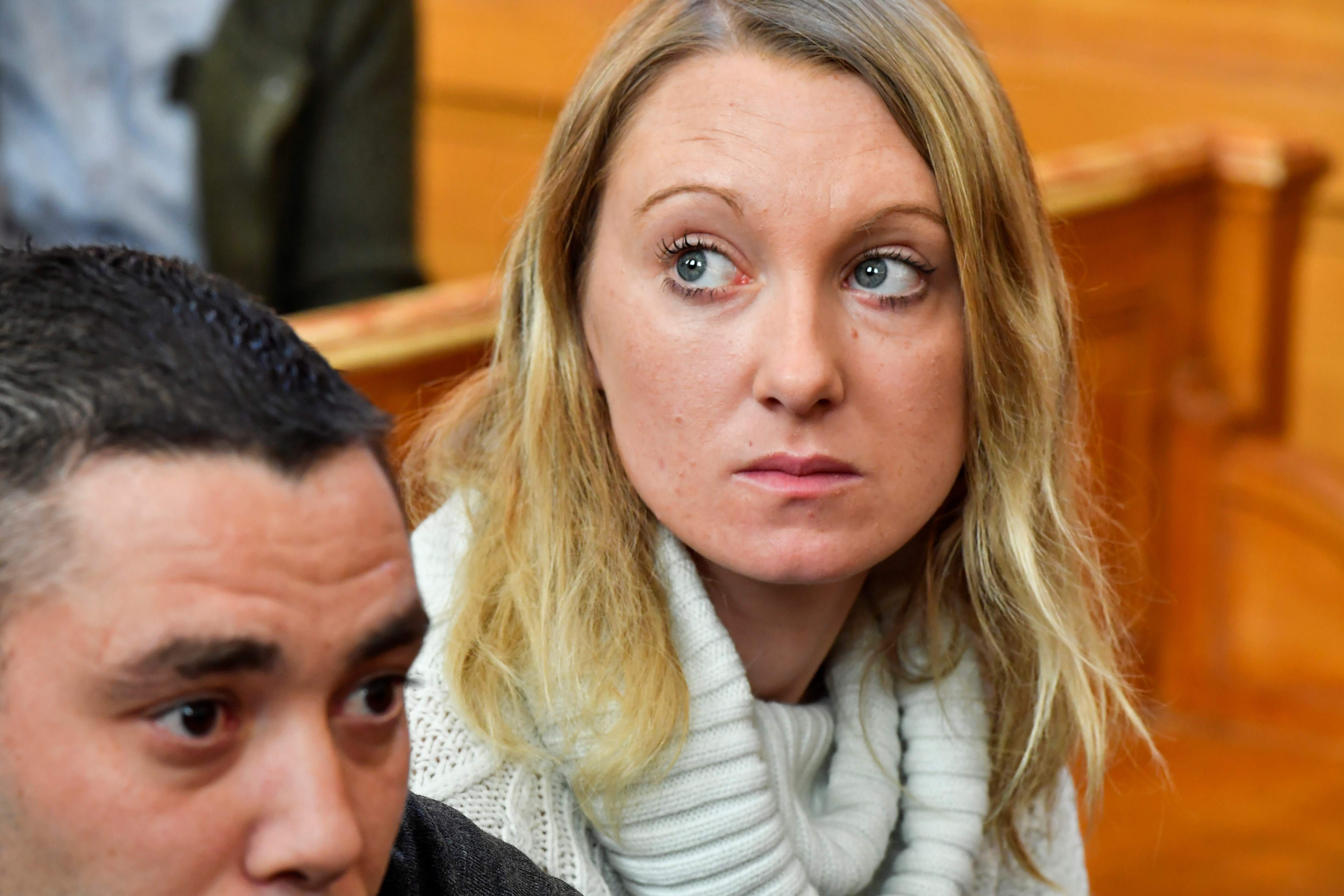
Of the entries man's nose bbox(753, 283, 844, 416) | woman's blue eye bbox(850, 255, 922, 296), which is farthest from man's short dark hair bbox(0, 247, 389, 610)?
woman's blue eye bbox(850, 255, 922, 296)

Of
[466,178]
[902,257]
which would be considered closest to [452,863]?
[902,257]

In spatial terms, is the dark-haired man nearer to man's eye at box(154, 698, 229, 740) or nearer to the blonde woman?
man's eye at box(154, 698, 229, 740)

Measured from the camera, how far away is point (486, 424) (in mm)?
1596

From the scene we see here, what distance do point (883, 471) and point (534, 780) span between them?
1.22 ft

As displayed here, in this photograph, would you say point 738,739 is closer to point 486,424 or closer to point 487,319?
point 486,424

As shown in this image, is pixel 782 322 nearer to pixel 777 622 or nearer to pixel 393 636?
pixel 777 622

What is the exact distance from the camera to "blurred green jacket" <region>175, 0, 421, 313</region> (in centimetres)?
316

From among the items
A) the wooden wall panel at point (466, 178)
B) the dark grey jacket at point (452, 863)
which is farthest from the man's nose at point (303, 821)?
the wooden wall panel at point (466, 178)

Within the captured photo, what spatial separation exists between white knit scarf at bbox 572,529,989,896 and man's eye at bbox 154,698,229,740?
2.20 feet

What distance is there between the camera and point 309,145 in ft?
10.7

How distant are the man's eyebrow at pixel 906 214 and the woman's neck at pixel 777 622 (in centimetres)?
33

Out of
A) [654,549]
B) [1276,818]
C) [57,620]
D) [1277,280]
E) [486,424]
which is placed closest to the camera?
[57,620]

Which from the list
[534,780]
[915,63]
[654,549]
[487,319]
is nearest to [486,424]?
[654,549]

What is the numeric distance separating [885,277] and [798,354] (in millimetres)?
131
